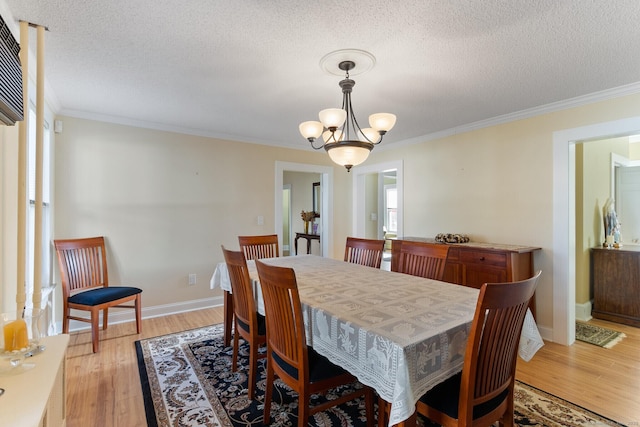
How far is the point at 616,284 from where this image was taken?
11.4 feet

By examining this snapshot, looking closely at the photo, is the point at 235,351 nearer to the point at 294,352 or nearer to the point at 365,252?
the point at 294,352

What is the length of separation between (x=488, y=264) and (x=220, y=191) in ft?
10.5

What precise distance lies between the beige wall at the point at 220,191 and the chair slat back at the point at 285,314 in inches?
99.3

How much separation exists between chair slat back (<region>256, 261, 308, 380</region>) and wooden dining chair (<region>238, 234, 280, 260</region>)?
157cm

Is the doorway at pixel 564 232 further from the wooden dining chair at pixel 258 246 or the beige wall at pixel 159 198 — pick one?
the beige wall at pixel 159 198

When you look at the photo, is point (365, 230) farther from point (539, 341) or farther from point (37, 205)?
point (37, 205)

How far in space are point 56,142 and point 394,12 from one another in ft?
11.1

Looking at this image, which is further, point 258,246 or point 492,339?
point 258,246

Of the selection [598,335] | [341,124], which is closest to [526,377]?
[598,335]

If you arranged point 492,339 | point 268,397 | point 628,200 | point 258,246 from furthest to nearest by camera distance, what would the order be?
point 628,200 → point 258,246 → point 268,397 → point 492,339

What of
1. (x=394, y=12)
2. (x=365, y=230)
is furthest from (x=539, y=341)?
(x=365, y=230)

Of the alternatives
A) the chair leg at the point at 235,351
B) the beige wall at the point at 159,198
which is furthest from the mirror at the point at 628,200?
the chair leg at the point at 235,351

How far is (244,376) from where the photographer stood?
2328 millimetres

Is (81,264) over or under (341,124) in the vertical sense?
under
